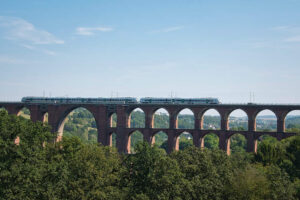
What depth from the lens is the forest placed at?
41625 millimetres

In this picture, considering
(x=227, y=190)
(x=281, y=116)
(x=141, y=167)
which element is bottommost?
(x=227, y=190)

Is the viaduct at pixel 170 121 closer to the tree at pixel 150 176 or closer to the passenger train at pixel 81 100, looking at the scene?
the passenger train at pixel 81 100

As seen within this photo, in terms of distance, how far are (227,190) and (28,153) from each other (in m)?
24.5

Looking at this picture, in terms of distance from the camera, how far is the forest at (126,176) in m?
41.6

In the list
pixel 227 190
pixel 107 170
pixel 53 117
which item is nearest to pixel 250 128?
pixel 227 190

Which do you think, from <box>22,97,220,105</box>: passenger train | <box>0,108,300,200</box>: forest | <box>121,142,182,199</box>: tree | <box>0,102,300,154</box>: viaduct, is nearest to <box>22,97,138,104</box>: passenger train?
<box>22,97,220,105</box>: passenger train

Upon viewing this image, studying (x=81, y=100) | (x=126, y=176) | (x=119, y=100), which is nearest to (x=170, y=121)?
(x=119, y=100)

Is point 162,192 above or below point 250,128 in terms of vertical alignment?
below

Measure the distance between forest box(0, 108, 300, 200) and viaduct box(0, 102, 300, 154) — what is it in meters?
28.8

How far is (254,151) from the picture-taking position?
3211 inches

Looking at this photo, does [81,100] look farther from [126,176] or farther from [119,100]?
[126,176]

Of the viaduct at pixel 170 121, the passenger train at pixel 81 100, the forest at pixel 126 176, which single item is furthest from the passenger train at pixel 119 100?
the forest at pixel 126 176

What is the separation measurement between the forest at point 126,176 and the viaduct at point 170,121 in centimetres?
2878

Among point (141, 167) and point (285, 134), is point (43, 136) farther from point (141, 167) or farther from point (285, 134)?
point (285, 134)
